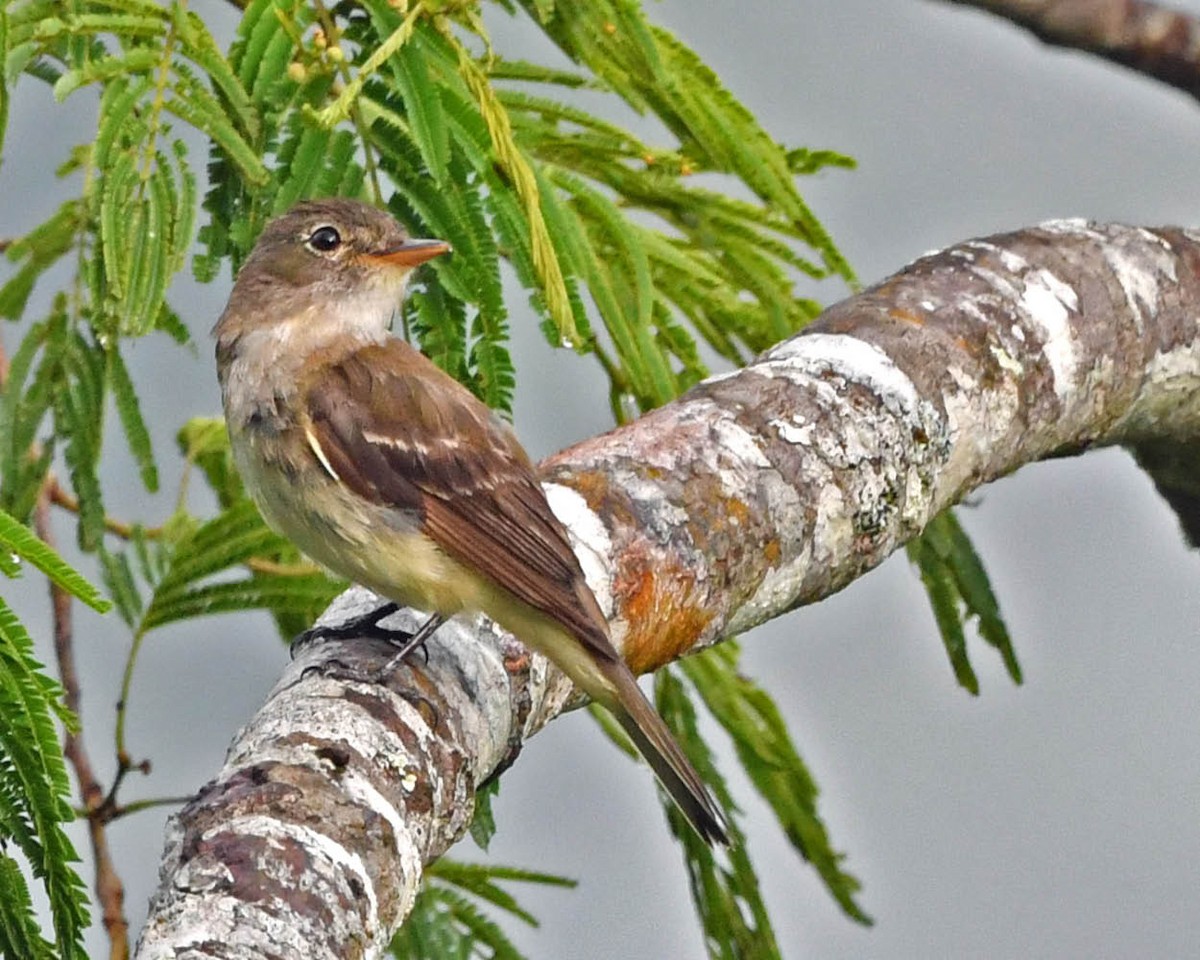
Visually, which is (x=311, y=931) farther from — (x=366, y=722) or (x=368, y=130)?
(x=368, y=130)

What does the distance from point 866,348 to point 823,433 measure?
0.83ft

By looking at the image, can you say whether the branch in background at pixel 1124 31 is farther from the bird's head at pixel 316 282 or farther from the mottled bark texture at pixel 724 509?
the bird's head at pixel 316 282

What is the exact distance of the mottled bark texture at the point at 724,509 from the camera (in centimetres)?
198

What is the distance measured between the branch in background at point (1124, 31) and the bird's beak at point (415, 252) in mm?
1336

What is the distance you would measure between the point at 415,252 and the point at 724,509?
0.66 meters

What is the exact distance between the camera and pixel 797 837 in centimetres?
373

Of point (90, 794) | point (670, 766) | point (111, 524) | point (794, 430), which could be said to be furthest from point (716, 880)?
point (111, 524)

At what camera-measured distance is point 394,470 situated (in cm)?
338

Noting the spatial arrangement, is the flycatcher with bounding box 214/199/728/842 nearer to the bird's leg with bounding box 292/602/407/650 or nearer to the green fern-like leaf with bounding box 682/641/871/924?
the bird's leg with bounding box 292/602/407/650

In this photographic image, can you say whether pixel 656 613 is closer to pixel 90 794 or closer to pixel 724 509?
pixel 724 509

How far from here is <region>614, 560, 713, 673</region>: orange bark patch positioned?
302 cm

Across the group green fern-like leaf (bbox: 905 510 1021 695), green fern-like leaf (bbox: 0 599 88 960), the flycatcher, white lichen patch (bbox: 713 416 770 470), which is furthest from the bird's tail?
green fern-like leaf (bbox: 0 599 88 960)

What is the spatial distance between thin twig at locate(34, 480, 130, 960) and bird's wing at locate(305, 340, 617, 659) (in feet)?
1.85

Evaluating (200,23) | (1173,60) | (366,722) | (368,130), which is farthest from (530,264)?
(1173,60)
